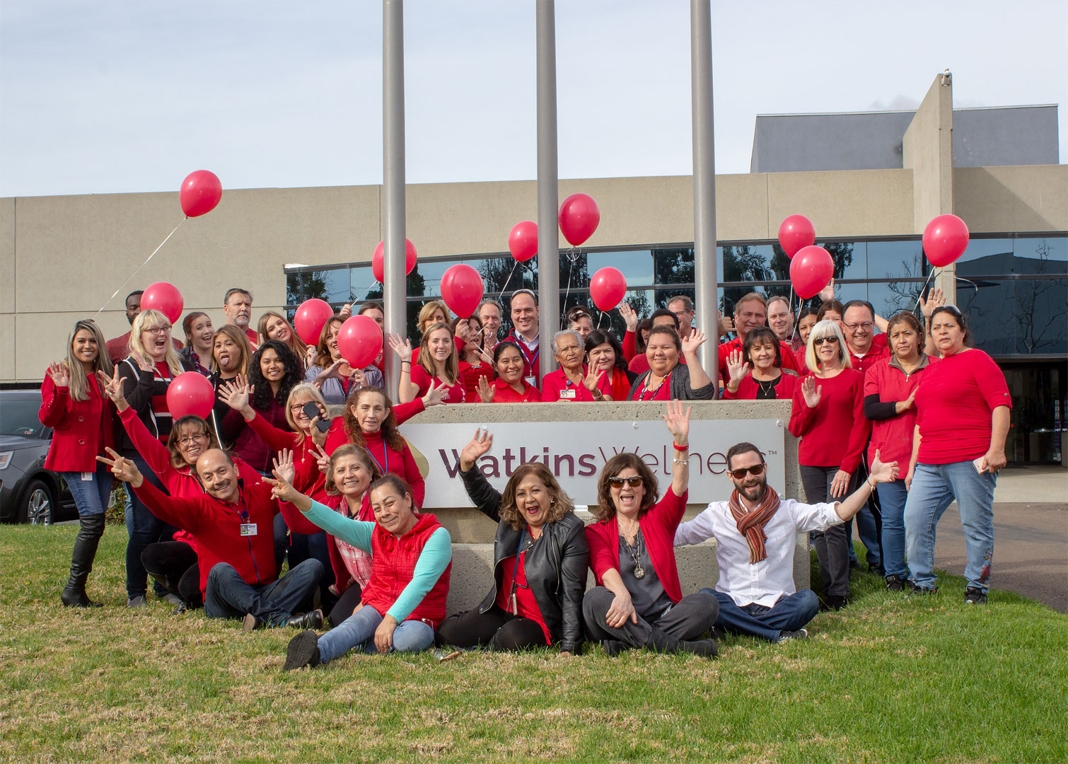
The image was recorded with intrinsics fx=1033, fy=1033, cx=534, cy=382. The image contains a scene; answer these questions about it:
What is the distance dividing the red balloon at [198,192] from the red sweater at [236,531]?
10.1ft

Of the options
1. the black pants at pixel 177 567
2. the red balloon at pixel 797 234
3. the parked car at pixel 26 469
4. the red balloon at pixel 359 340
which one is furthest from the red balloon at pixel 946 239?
the parked car at pixel 26 469

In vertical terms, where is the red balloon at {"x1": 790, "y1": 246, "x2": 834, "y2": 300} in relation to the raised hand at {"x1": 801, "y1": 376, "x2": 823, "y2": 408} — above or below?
above

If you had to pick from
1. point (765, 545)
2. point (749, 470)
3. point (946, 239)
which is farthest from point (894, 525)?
point (946, 239)

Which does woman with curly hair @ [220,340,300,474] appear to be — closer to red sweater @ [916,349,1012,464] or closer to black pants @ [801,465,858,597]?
black pants @ [801,465,858,597]

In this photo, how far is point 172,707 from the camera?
13.9 ft

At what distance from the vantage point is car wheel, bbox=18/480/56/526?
1134 centimetres

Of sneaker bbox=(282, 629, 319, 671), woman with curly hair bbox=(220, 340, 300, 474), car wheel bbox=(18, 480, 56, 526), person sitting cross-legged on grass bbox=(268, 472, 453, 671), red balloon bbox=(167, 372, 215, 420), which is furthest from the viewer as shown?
car wheel bbox=(18, 480, 56, 526)

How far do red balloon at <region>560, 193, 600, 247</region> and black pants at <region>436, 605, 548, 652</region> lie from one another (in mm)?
3592

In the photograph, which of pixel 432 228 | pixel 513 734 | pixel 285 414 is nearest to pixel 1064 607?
pixel 513 734

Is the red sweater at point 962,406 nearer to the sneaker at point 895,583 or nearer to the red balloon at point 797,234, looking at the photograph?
the sneaker at point 895,583

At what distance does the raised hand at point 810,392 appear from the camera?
6074 millimetres

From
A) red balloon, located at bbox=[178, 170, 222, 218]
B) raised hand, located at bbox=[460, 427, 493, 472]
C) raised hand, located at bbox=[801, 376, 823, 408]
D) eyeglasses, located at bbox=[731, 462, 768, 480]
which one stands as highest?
red balloon, located at bbox=[178, 170, 222, 218]

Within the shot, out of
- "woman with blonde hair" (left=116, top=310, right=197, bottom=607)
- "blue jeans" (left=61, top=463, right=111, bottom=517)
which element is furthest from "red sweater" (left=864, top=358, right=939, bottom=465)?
"blue jeans" (left=61, top=463, right=111, bottom=517)

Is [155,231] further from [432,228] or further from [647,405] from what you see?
[647,405]
